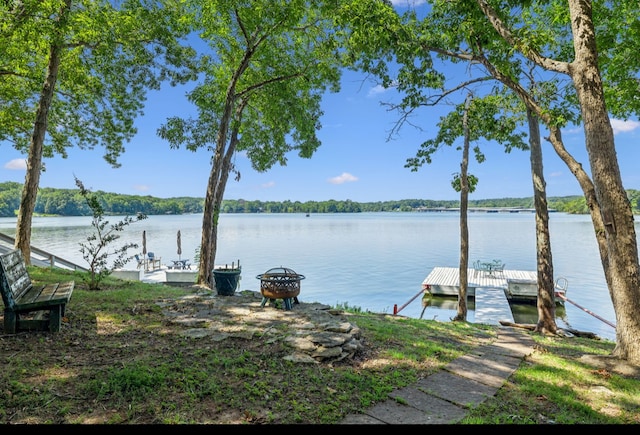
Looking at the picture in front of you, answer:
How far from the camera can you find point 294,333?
14.1ft

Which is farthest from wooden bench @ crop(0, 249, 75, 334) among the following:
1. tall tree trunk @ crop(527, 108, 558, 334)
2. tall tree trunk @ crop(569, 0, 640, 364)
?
tall tree trunk @ crop(527, 108, 558, 334)

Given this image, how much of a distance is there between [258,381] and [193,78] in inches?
401

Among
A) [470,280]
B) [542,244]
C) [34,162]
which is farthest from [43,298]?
[470,280]

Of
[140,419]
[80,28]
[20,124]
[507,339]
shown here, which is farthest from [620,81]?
[20,124]

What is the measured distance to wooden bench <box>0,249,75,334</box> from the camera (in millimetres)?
3613

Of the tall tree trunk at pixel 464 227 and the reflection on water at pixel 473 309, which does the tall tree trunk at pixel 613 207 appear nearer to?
the tall tree trunk at pixel 464 227

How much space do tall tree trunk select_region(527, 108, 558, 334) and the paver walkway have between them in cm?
402

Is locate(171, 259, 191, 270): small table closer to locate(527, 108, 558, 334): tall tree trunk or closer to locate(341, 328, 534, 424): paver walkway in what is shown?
locate(527, 108, 558, 334): tall tree trunk

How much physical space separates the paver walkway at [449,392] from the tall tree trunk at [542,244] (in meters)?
4.02

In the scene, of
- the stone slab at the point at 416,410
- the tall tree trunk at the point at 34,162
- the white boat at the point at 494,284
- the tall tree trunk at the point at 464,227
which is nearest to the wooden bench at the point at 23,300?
the stone slab at the point at 416,410

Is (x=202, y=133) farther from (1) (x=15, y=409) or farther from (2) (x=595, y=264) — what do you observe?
(2) (x=595, y=264)

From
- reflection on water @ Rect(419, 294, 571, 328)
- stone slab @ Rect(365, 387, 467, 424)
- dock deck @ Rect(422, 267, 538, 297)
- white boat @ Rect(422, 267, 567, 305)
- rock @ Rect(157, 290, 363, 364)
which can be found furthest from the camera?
→ dock deck @ Rect(422, 267, 538, 297)

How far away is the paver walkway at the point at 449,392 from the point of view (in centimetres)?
263

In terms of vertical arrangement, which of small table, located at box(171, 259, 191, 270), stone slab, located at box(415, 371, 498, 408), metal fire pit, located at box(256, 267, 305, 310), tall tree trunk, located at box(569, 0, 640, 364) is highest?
tall tree trunk, located at box(569, 0, 640, 364)
